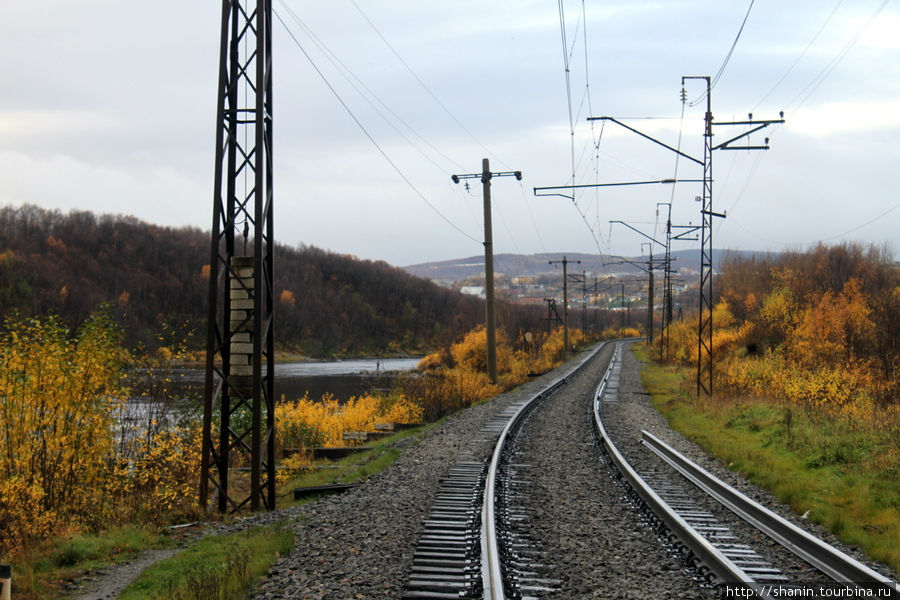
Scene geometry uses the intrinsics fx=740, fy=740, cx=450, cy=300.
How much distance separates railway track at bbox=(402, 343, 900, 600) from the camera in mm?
6391

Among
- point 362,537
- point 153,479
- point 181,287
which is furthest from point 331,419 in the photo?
point 181,287

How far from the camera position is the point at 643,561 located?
728 centimetres

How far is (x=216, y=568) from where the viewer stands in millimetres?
7367

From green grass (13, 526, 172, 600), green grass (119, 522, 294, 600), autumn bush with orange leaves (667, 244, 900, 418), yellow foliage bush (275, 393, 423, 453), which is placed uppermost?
autumn bush with orange leaves (667, 244, 900, 418)

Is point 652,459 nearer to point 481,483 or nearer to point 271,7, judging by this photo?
point 481,483

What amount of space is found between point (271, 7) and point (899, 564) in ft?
38.2

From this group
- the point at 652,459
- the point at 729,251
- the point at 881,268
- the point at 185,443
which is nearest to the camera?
the point at 652,459

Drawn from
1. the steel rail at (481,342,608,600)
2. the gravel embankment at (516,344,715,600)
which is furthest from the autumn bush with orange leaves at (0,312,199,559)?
the gravel embankment at (516,344,715,600)

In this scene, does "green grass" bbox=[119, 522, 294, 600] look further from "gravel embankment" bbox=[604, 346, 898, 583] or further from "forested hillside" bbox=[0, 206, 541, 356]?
"forested hillside" bbox=[0, 206, 541, 356]

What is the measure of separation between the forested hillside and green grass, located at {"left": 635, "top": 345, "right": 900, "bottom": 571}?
2760 inches

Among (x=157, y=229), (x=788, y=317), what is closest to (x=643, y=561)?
(x=788, y=317)

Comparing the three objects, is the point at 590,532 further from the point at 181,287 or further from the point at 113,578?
the point at 181,287

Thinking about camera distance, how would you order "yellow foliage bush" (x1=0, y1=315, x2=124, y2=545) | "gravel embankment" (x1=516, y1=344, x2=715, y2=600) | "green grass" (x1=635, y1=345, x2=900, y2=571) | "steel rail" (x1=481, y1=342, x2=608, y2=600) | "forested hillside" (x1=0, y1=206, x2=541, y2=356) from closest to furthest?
1. "steel rail" (x1=481, y1=342, x2=608, y2=600)
2. "gravel embankment" (x1=516, y1=344, x2=715, y2=600)
3. "green grass" (x1=635, y1=345, x2=900, y2=571)
4. "yellow foliage bush" (x1=0, y1=315, x2=124, y2=545)
5. "forested hillside" (x1=0, y1=206, x2=541, y2=356)

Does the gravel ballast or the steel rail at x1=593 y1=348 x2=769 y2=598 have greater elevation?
Answer: the steel rail at x1=593 y1=348 x2=769 y2=598
